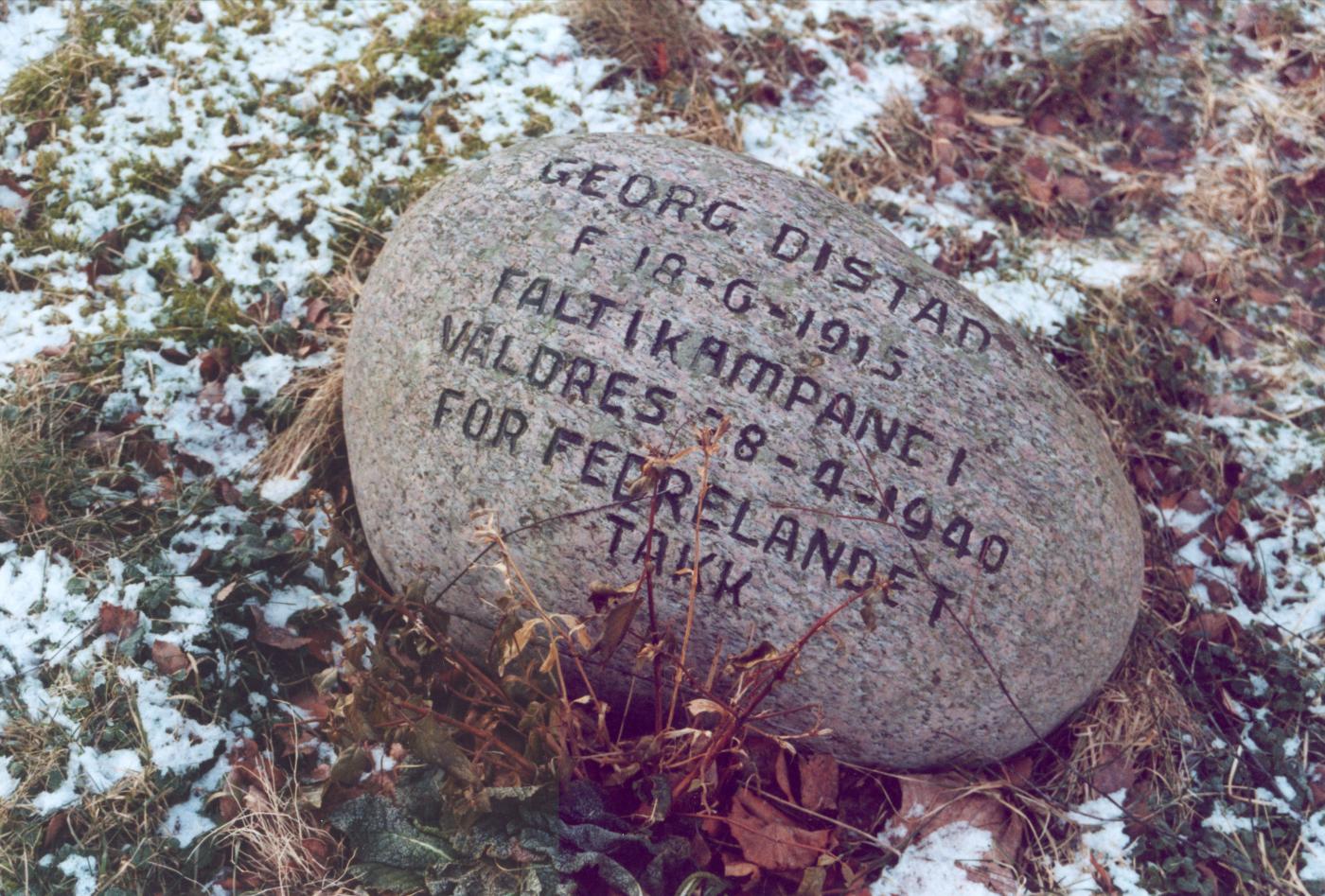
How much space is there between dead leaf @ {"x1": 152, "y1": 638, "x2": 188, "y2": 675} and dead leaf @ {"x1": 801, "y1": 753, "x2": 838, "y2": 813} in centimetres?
163

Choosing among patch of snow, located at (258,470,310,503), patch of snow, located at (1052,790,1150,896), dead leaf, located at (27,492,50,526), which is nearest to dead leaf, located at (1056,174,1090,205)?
patch of snow, located at (1052,790,1150,896)

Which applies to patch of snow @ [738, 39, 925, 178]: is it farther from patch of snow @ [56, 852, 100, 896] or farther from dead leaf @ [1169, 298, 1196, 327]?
patch of snow @ [56, 852, 100, 896]

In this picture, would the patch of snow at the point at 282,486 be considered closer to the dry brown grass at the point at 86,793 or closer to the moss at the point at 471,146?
the dry brown grass at the point at 86,793

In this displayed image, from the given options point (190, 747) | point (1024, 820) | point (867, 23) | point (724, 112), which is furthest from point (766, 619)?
point (867, 23)

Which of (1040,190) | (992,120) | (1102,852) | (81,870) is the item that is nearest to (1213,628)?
(1102,852)

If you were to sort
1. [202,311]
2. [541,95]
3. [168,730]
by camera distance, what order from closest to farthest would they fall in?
[168,730] < [202,311] < [541,95]

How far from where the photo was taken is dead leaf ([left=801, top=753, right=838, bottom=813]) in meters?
2.52

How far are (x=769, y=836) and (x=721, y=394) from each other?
3.51ft

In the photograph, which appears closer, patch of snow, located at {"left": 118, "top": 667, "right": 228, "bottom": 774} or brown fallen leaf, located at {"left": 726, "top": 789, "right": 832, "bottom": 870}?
brown fallen leaf, located at {"left": 726, "top": 789, "right": 832, "bottom": 870}

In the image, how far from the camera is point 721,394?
2.44 m

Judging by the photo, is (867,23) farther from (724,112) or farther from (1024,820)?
(1024,820)

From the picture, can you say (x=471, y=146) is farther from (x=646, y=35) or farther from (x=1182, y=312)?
(x=1182, y=312)

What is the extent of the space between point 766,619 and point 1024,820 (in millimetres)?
915

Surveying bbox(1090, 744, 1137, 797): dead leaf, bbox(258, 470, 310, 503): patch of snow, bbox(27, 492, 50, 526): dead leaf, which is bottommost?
bbox(1090, 744, 1137, 797): dead leaf
